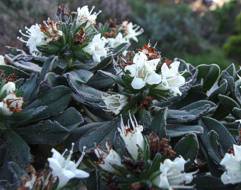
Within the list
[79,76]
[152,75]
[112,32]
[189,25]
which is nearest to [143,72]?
[152,75]

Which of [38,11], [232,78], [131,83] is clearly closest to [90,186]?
[131,83]

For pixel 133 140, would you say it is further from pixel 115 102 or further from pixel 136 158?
pixel 115 102

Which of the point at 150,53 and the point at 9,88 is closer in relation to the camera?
the point at 9,88

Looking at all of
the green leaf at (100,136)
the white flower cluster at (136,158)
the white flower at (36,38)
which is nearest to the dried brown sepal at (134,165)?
the white flower cluster at (136,158)

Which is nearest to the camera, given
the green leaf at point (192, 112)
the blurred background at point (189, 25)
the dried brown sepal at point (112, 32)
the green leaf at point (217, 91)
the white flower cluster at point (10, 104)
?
the white flower cluster at point (10, 104)

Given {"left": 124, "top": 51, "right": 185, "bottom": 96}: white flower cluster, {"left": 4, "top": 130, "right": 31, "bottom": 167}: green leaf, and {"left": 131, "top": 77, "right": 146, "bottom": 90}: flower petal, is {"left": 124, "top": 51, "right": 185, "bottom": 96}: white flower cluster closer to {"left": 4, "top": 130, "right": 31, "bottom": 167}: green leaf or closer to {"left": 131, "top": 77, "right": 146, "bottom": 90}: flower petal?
{"left": 131, "top": 77, "right": 146, "bottom": 90}: flower petal

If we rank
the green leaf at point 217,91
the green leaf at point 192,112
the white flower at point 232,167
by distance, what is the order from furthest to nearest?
the green leaf at point 217,91, the green leaf at point 192,112, the white flower at point 232,167

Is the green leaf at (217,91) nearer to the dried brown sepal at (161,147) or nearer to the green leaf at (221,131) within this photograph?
the green leaf at (221,131)
